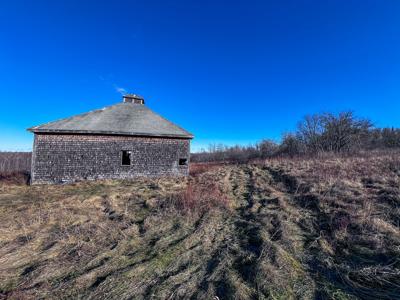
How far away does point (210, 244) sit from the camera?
505 cm

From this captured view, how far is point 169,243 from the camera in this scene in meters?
5.11

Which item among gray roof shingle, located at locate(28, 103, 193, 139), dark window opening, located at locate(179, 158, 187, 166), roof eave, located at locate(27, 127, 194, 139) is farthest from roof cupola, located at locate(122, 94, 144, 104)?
dark window opening, located at locate(179, 158, 187, 166)

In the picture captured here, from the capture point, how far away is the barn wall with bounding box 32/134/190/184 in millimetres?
13023

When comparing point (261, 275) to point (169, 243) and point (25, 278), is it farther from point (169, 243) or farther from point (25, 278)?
point (25, 278)

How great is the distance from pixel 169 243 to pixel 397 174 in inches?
402

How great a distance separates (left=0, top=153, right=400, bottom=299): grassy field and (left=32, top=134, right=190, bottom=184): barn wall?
12.6ft

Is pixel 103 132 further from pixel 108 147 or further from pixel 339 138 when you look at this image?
pixel 339 138

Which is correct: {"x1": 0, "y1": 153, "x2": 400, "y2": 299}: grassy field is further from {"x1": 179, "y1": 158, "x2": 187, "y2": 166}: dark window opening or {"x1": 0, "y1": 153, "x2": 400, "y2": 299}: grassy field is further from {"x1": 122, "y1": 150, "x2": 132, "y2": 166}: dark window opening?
{"x1": 179, "y1": 158, "x2": 187, "y2": 166}: dark window opening

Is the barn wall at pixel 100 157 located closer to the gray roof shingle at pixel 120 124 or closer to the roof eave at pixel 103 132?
the roof eave at pixel 103 132

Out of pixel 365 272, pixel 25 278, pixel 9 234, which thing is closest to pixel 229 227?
pixel 365 272

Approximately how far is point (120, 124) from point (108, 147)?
177 cm

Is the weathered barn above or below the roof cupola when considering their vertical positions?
below

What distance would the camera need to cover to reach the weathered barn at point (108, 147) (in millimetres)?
13078

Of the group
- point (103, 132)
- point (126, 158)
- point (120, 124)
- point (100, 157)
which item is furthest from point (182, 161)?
point (103, 132)
